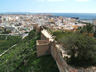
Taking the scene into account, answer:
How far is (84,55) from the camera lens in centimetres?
666

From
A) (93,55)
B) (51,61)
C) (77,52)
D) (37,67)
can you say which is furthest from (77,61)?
(37,67)

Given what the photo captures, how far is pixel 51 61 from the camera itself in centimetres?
1003

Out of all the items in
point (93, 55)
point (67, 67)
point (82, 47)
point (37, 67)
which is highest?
point (82, 47)

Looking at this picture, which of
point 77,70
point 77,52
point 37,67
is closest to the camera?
point 77,70

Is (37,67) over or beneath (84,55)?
beneath

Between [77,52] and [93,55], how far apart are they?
0.85 m

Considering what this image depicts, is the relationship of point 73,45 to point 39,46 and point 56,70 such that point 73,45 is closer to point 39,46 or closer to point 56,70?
point 56,70

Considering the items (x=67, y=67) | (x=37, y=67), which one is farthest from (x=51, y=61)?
(x=67, y=67)

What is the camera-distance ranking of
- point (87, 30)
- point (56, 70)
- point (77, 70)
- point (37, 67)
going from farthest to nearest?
point (87, 30) < point (37, 67) < point (56, 70) < point (77, 70)

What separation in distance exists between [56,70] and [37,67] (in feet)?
6.23

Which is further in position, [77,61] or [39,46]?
[39,46]

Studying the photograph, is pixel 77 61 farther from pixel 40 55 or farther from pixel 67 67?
pixel 40 55

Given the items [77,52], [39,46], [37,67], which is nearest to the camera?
[77,52]

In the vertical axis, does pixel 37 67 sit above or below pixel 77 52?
below
